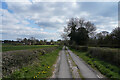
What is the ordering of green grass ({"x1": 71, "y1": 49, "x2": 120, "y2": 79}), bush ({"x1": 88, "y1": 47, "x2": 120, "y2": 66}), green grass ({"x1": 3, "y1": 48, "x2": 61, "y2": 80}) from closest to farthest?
1. green grass ({"x1": 3, "y1": 48, "x2": 61, "y2": 80})
2. green grass ({"x1": 71, "y1": 49, "x2": 120, "y2": 79})
3. bush ({"x1": 88, "y1": 47, "x2": 120, "y2": 66})

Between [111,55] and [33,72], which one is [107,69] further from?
[33,72]

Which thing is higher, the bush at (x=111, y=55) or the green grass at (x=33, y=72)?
the bush at (x=111, y=55)

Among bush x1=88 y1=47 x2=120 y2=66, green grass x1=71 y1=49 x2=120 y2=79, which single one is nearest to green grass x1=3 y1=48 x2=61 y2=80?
green grass x1=71 y1=49 x2=120 y2=79

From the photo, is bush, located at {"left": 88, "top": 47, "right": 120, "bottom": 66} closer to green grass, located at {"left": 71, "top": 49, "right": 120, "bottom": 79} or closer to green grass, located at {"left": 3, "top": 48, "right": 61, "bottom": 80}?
green grass, located at {"left": 71, "top": 49, "right": 120, "bottom": 79}

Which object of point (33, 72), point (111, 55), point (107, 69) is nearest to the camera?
point (33, 72)

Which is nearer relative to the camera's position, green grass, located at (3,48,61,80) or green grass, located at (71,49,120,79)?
green grass, located at (3,48,61,80)

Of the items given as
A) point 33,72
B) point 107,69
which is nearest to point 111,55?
point 107,69

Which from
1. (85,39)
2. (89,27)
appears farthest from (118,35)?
(89,27)

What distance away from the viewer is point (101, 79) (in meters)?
5.59

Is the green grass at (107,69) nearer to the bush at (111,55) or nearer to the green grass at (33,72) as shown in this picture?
the bush at (111,55)

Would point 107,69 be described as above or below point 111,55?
below

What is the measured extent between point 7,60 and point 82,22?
37591 millimetres

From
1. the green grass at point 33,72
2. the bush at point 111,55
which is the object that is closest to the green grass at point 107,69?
the bush at point 111,55

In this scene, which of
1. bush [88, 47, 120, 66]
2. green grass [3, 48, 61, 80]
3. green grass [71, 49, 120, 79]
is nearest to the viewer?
green grass [3, 48, 61, 80]
